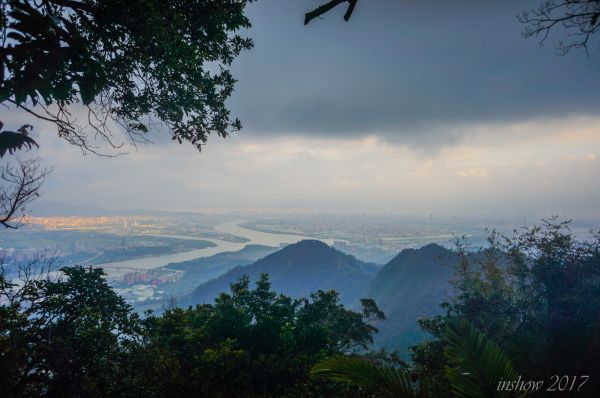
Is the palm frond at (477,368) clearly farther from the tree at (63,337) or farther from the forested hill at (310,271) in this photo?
the forested hill at (310,271)

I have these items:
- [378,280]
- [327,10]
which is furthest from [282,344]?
[378,280]

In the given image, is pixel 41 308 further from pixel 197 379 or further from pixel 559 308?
pixel 559 308

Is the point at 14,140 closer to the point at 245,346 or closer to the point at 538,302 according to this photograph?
the point at 245,346

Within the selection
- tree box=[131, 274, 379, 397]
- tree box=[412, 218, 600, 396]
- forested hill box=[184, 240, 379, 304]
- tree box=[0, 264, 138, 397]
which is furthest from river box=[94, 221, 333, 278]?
tree box=[412, 218, 600, 396]

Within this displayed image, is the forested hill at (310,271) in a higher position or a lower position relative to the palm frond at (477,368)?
lower

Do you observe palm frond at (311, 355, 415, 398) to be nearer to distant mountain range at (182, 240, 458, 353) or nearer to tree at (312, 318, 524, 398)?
tree at (312, 318, 524, 398)

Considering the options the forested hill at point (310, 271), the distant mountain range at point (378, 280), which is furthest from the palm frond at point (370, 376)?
the forested hill at point (310, 271)

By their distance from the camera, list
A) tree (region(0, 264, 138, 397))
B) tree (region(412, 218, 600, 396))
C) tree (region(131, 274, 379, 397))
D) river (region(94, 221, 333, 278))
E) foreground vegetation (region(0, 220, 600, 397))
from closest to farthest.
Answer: foreground vegetation (region(0, 220, 600, 397)) < tree (region(0, 264, 138, 397)) < tree (region(131, 274, 379, 397)) < tree (region(412, 218, 600, 396)) < river (region(94, 221, 333, 278))
